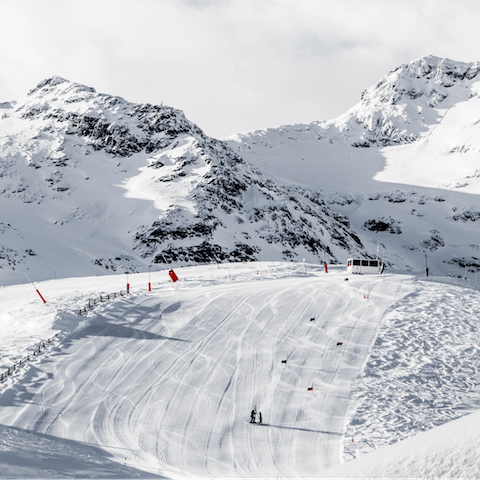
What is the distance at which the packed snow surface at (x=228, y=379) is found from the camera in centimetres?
1969

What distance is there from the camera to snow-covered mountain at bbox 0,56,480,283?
293 feet

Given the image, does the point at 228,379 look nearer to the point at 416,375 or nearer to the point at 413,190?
the point at 416,375

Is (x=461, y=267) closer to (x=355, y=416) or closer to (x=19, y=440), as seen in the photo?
(x=355, y=416)

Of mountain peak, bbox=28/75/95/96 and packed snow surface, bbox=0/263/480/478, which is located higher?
mountain peak, bbox=28/75/95/96

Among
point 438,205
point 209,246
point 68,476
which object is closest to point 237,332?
point 68,476

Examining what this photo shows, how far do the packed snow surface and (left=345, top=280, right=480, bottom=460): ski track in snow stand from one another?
0.10 metres

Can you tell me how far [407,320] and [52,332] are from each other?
2311 centimetres

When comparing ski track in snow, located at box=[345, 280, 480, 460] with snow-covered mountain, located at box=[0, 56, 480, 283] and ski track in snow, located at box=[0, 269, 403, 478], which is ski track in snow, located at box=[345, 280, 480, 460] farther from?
snow-covered mountain, located at box=[0, 56, 480, 283]

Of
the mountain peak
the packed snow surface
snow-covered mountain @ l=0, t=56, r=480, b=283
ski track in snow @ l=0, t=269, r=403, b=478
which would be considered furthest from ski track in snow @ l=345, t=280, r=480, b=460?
the mountain peak

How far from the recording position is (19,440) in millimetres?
16891

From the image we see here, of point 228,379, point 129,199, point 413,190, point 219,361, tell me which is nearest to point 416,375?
point 228,379

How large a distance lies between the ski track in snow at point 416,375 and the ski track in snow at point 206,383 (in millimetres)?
978

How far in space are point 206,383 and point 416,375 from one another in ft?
A: 36.4

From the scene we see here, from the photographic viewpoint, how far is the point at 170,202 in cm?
10012
